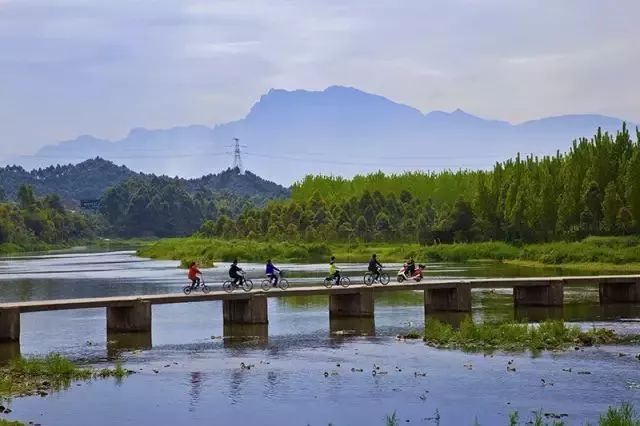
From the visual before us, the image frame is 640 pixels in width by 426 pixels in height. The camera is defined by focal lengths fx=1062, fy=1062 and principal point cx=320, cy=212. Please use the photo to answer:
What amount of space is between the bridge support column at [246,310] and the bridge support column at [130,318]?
476 centimetres

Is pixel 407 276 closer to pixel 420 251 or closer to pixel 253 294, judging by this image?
pixel 253 294

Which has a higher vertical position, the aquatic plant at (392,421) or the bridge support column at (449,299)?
the bridge support column at (449,299)

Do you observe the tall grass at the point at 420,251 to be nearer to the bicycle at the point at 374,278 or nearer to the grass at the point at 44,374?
the bicycle at the point at 374,278

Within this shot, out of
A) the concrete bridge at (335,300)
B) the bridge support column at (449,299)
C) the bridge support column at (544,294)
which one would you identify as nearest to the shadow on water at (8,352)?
the concrete bridge at (335,300)

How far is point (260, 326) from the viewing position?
49625mm

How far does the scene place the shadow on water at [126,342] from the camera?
42097 millimetres

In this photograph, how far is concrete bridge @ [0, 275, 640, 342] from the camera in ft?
Result: 149

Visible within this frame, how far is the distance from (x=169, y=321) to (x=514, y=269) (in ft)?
137

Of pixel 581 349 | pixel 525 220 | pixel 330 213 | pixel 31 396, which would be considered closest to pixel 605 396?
pixel 581 349

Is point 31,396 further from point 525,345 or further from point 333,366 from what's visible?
point 525,345

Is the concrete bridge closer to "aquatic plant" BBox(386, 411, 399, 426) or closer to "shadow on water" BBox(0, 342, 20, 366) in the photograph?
"shadow on water" BBox(0, 342, 20, 366)

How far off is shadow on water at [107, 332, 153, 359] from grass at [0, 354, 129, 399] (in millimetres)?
4226

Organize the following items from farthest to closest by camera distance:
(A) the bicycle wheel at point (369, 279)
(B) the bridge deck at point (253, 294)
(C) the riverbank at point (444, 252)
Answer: (C) the riverbank at point (444, 252)
(A) the bicycle wheel at point (369, 279)
(B) the bridge deck at point (253, 294)

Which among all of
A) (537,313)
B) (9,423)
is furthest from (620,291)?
(9,423)
